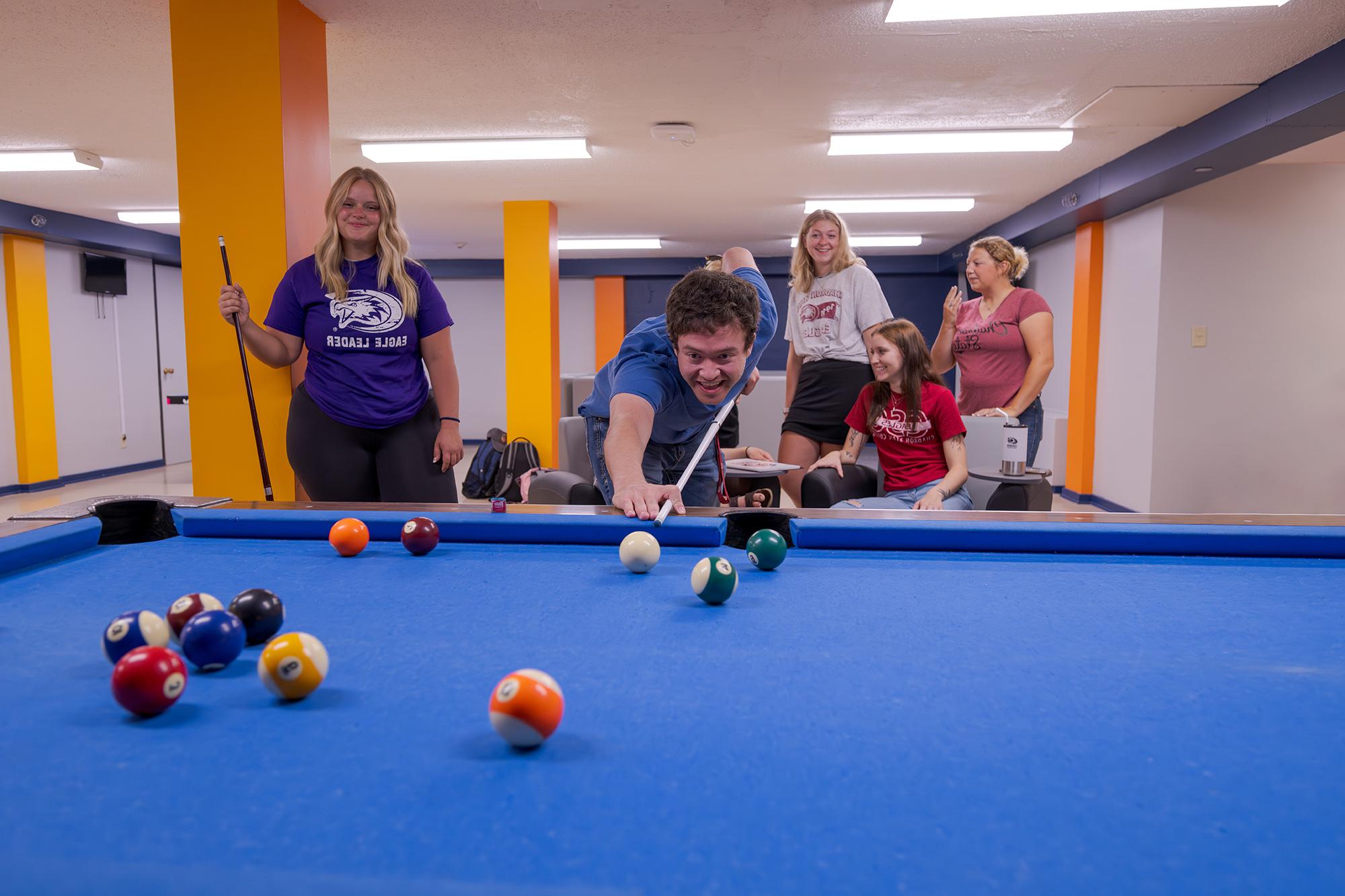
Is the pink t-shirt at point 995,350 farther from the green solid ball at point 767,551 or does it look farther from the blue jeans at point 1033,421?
the green solid ball at point 767,551

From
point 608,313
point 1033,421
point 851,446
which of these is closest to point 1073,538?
point 851,446

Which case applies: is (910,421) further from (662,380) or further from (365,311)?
(365,311)

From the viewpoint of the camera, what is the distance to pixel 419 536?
5.04 feet

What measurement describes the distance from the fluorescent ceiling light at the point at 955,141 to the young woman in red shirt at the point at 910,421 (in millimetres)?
2281

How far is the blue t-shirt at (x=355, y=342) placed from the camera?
8.23ft

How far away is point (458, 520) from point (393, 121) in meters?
3.79

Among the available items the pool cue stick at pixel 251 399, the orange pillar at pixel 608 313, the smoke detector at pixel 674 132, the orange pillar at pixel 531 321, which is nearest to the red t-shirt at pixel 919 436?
the pool cue stick at pixel 251 399

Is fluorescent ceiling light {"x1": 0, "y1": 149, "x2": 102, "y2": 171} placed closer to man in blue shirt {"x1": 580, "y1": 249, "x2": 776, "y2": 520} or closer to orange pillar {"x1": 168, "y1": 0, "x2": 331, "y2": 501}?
orange pillar {"x1": 168, "y1": 0, "x2": 331, "y2": 501}

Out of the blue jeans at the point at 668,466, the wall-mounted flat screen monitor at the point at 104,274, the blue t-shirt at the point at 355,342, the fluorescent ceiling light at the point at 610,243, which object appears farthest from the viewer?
the fluorescent ceiling light at the point at 610,243

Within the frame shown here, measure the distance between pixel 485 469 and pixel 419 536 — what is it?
4860 millimetres

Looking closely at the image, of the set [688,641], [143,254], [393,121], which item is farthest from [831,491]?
[143,254]

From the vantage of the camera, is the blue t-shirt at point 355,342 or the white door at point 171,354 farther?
the white door at point 171,354

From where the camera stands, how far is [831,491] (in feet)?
10.1

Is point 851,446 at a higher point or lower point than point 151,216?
lower
